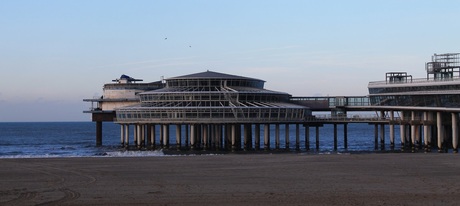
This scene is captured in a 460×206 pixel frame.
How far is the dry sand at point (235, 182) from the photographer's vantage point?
36.2 meters

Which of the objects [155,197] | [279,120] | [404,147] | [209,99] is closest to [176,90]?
[209,99]

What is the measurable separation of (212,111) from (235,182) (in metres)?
45.6

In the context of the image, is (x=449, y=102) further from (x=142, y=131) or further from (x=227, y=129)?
(x=142, y=131)

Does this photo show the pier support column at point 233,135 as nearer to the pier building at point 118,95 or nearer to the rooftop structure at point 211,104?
the rooftop structure at point 211,104

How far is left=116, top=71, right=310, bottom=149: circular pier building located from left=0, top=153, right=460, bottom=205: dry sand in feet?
89.8

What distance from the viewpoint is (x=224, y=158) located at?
210 ft

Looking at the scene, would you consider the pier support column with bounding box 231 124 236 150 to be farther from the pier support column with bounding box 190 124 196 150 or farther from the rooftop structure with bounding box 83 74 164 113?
the rooftop structure with bounding box 83 74 164 113

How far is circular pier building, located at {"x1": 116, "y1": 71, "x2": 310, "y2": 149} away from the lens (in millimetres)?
88812

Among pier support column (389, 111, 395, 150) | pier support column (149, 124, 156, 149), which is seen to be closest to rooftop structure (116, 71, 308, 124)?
pier support column (149, 124, 156, 149)

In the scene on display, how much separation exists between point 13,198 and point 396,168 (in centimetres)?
2446

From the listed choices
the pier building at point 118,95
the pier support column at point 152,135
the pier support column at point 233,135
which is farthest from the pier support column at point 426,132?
the pier building at point 118,95

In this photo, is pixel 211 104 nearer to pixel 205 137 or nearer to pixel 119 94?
pixel 205 137

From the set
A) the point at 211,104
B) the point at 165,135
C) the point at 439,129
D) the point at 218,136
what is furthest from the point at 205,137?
the point at 439,129

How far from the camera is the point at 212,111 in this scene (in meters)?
88.7
